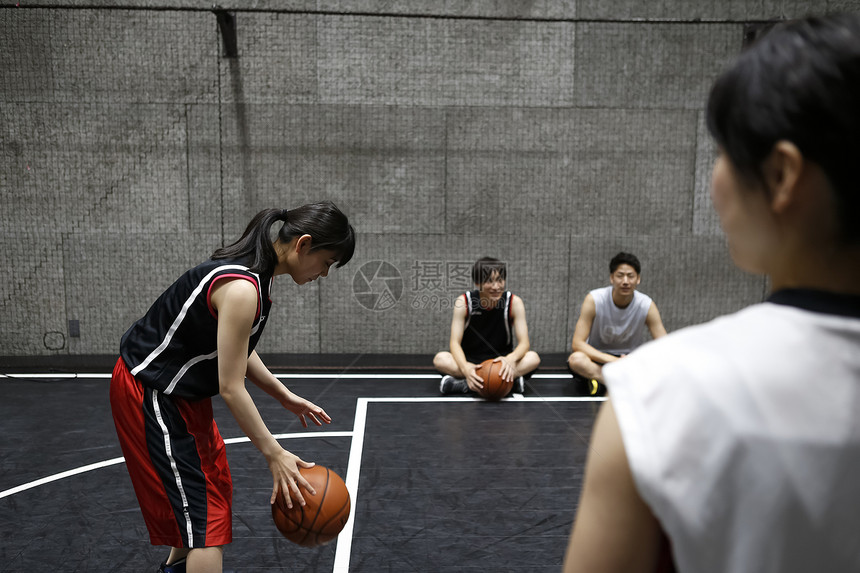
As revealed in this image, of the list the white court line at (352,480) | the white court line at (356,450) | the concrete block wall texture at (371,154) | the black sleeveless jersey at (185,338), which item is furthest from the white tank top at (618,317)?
the black sleeveless jersey at (185,338)

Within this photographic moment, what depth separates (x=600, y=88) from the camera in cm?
629

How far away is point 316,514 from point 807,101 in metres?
1.94

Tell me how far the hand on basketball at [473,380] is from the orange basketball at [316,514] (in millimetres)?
2596

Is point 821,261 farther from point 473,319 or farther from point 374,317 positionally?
point 374,317

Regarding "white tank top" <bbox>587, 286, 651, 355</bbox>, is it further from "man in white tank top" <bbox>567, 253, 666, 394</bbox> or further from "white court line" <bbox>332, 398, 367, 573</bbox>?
"white court line" <bbox>332, 398, 367, 573</bbox>

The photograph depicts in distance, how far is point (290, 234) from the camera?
1944mm

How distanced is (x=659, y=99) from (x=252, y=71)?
4.28m

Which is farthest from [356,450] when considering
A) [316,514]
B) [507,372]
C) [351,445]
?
[316,514]

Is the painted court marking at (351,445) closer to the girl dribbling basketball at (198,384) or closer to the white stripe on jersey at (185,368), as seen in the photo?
the girl dribbling basketball at (198,384)

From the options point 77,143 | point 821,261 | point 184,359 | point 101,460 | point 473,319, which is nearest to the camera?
point 821,261

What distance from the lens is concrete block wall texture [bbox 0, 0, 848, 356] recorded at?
6.07m

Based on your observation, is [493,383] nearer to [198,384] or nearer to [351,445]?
[351,445]

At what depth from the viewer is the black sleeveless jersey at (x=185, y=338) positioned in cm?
183

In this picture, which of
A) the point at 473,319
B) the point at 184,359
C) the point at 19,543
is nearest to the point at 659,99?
the point at 473,319
